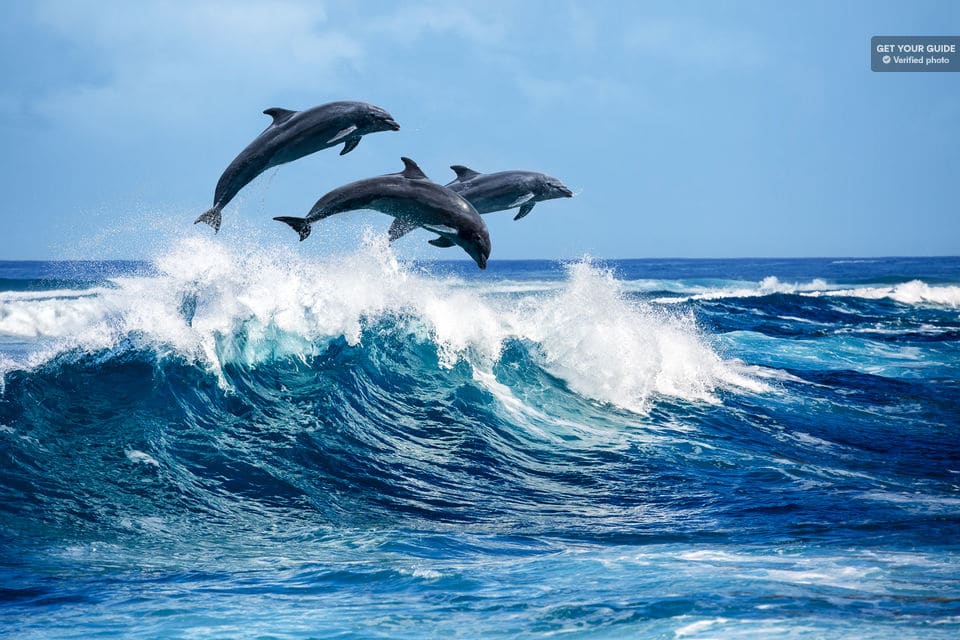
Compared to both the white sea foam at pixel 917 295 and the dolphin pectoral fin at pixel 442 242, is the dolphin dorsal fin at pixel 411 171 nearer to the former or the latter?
the dolphin pectoral fin at pixel 442 242

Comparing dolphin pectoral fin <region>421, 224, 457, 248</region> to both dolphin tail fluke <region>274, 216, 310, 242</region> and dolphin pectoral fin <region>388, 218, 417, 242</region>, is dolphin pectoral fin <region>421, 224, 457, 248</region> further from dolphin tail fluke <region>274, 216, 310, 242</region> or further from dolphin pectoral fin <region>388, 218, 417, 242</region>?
dolphin tail fluke <region>274, 216, 310, 242</region>

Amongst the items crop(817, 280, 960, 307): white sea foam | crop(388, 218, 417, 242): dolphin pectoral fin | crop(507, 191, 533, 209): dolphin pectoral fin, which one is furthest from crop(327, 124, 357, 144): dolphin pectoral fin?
crop(817, 280, 960, 307): white sea foam

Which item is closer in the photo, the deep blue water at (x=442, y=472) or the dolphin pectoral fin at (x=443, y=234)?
the deep blue water at (x=442, y=472)

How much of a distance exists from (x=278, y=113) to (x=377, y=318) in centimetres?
482

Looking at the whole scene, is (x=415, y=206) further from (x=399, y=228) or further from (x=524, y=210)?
(x=524, y=210)

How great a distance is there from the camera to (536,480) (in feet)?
27.9

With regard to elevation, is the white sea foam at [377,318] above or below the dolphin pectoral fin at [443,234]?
below

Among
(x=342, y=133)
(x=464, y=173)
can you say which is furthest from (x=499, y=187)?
(x=342, y=133)

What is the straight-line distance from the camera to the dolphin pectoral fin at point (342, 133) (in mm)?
7512

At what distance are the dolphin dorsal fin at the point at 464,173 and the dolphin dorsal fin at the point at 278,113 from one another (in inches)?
69.3

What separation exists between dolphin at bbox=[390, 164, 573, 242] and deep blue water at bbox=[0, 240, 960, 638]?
2.55m

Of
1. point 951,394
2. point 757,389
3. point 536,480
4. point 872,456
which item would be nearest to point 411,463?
point 536,480

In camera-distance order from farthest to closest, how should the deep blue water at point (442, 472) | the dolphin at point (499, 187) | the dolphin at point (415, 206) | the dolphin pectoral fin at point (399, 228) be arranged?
1. the dolphin at point (499, 187)
2. the dolphin pectoral fin at point (399, 228)
3. the dolphin at point (415, 206)
4. the deep blue water at point (442, 472)

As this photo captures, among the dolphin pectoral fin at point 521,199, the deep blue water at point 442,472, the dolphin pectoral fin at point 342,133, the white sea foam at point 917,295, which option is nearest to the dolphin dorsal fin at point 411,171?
the dolphin pectoral fin at point 342,133
